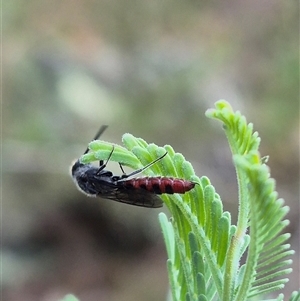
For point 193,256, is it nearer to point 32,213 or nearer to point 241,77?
point 32,213

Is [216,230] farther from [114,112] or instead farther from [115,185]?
[114,112]

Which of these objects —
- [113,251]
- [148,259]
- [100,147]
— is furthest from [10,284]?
[100,147]

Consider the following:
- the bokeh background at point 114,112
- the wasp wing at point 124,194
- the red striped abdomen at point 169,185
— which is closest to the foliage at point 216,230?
the red striped abdomen at point 169,185

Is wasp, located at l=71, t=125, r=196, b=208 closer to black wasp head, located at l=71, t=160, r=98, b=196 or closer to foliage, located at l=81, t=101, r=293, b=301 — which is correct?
black wasp head, located at l=71, t=160, r=98, b=196

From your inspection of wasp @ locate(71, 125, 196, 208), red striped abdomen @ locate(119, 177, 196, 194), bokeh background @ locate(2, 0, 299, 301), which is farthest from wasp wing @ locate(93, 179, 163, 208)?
bokeh background @ locate(2, 0, 299, 301)

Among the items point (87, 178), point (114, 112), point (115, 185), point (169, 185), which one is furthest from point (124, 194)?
point (114, 112)
